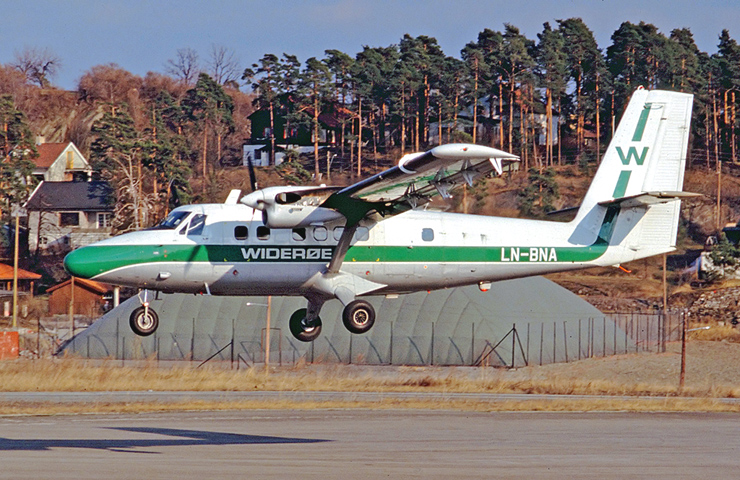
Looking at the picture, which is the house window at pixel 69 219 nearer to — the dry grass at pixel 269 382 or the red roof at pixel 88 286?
the red roof at pixel 88 286

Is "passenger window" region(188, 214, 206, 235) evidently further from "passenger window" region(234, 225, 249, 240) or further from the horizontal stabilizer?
the horizontal stabilizer

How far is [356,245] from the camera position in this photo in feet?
88.8

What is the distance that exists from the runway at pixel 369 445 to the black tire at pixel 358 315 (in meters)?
3.17

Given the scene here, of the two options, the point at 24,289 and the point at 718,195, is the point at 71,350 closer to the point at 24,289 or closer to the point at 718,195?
the point at 24,289

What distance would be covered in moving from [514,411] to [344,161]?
59.0 m

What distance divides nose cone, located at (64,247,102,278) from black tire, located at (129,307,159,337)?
1593 millimetres

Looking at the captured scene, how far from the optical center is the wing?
71.1 ft

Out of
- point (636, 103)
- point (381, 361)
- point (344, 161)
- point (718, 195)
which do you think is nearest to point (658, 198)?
point (636, 103)

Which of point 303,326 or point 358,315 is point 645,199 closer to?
point 358,315

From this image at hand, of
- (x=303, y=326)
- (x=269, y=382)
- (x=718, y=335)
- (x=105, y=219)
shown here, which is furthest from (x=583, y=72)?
(x=303, y=326)

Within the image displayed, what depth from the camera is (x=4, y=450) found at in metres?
24.7

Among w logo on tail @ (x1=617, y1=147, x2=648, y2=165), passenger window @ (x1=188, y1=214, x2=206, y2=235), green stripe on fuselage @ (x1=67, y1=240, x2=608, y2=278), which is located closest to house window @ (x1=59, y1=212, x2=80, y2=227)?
green stripe on fuselage @ (x1=67, y1=240, x2=608, y2=278)

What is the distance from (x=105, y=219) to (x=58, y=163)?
2463 centimetres

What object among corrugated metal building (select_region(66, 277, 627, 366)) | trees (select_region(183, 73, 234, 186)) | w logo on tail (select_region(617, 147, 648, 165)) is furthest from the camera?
trees (select_region(183, 73, 234, 186))
